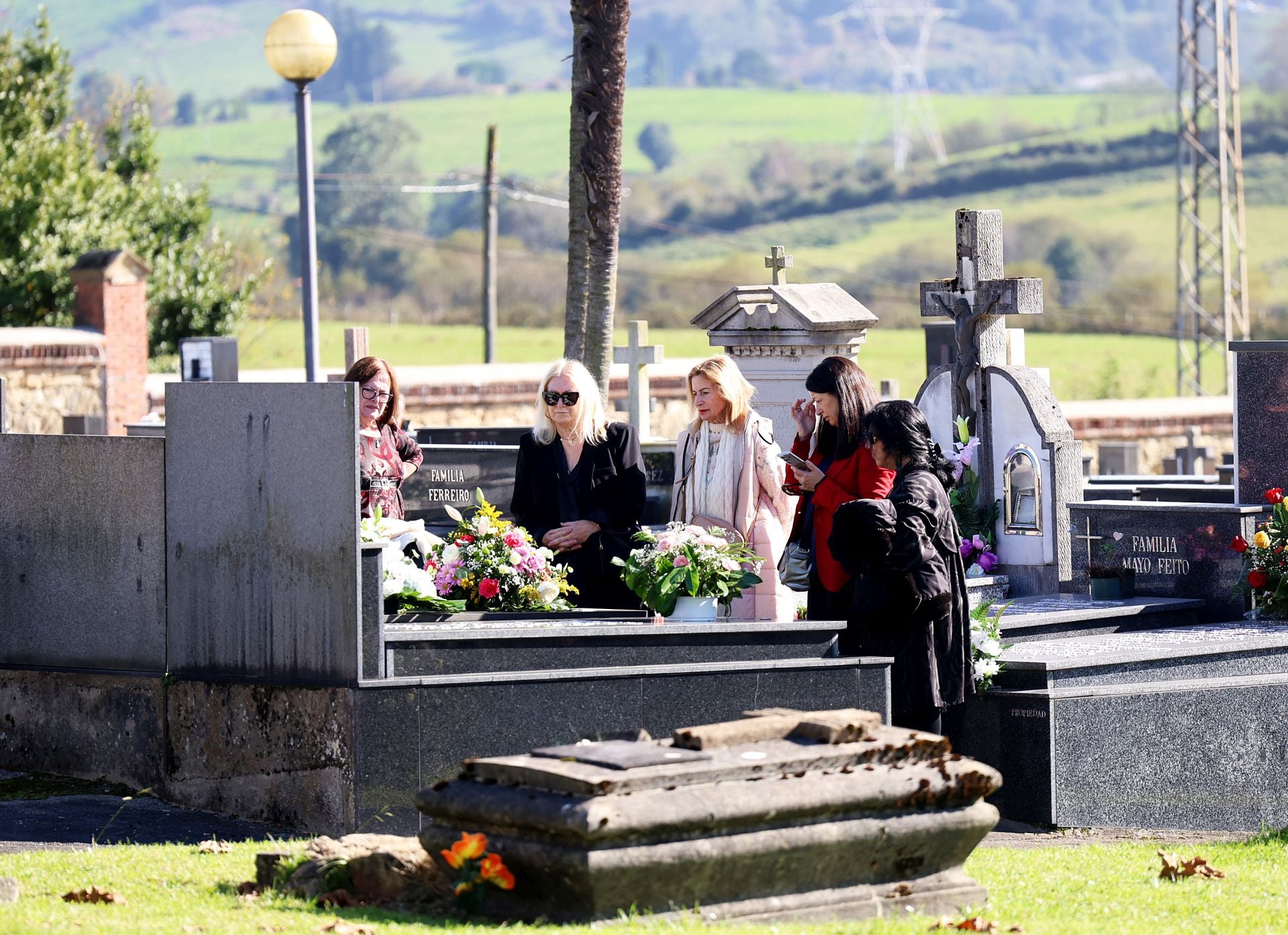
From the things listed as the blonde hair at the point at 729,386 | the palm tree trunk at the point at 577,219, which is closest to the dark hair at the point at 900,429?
the blonde hair at the point at 729,386

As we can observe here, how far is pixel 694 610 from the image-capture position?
8102 mm

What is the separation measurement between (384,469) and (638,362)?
25.6 feet

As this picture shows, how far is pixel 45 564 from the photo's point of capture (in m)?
8.21

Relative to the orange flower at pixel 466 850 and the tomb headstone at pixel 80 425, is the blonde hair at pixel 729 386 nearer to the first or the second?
the orange flower at pixel 466 850

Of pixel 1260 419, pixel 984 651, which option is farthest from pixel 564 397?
pixel 1260 419

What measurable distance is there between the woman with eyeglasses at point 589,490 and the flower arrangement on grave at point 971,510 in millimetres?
3422

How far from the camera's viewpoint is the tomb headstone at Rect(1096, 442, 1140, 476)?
22.1 meters

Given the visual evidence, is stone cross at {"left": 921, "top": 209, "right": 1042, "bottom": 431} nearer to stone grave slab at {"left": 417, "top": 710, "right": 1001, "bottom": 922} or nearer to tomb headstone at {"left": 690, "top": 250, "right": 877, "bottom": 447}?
tomb headstone at {"left": 690, "top": 250, "right": 877, "bottom": 447}

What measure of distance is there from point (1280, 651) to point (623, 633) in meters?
3.61

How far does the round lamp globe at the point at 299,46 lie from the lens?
12.1m

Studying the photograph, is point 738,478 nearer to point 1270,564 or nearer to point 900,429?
point 900,429

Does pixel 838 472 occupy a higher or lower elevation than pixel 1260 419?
lower

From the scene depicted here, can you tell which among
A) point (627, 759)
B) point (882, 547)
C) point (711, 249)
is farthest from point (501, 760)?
point (711, 249)

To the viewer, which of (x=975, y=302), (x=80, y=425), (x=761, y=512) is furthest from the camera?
(x=80, y=425)
